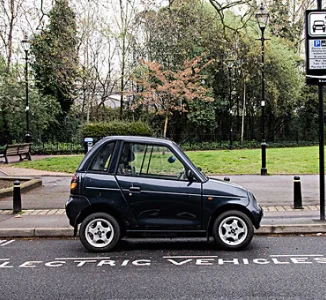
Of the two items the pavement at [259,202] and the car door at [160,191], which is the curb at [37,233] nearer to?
the pavement at [259,202]

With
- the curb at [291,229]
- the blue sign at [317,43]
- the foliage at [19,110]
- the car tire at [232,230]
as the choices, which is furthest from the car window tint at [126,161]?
the foliage at [19,110]

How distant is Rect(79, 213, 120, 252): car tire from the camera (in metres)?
6.67

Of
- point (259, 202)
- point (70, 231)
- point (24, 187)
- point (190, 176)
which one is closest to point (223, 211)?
point (190, 176)

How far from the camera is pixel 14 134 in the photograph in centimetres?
3325

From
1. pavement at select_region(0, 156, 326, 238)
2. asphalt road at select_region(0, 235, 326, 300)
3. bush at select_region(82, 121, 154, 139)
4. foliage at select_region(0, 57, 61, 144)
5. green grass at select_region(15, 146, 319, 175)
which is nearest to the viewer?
asphalt road at select_region(0, 235, 326, 300)

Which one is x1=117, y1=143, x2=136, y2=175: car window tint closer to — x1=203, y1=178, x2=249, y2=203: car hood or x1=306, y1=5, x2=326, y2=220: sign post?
x1=203, y1=178, x2=249, y2=203: car hood

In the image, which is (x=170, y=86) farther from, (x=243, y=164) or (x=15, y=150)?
(x=243, y=164)

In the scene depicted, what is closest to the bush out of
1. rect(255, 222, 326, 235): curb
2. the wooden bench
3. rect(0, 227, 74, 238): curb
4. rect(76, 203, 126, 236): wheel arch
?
the wooden bench

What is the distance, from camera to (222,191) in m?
6.73

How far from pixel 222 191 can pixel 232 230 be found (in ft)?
2.02

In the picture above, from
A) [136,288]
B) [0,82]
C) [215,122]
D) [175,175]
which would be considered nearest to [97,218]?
[175,175]

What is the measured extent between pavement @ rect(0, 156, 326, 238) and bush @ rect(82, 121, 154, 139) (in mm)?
15478

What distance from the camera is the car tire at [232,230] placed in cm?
667

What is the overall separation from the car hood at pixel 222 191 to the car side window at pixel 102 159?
5.06 ft
